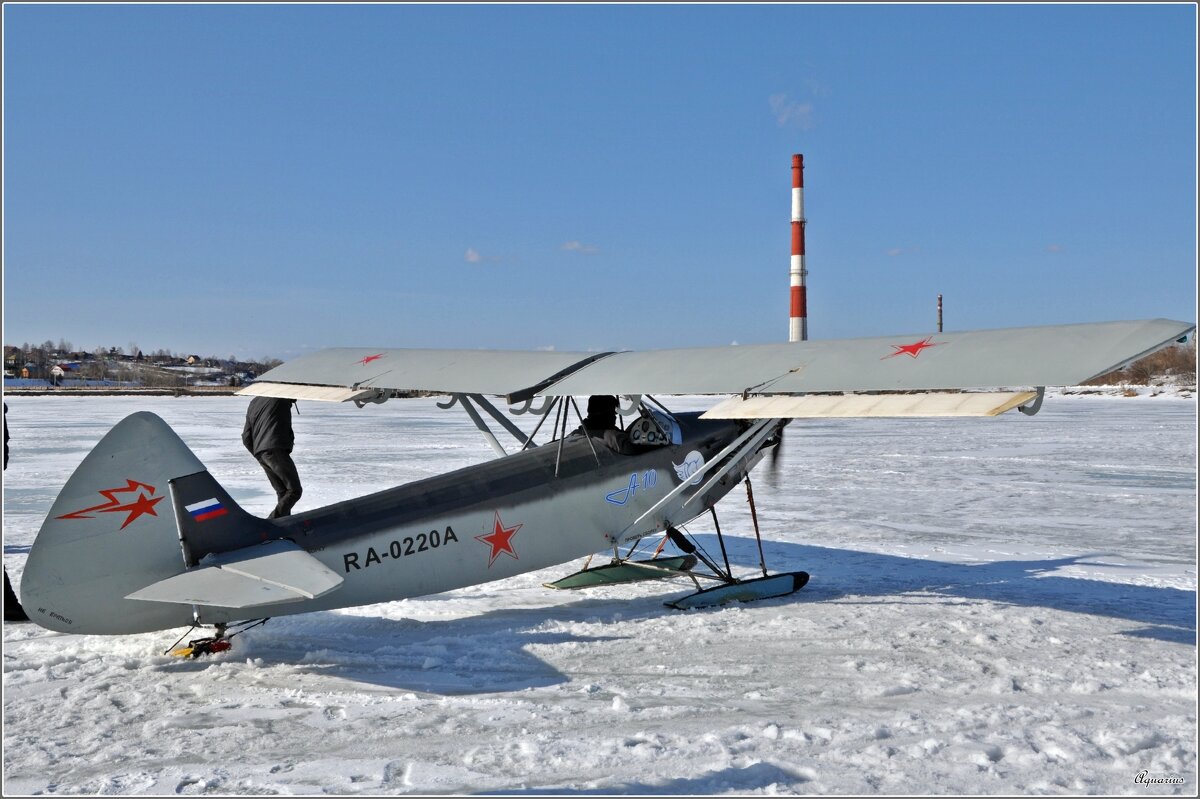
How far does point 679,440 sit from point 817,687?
292 centimetres

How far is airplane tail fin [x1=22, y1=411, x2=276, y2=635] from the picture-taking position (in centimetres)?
477

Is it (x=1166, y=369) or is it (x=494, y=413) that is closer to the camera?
(x=494, y=413)

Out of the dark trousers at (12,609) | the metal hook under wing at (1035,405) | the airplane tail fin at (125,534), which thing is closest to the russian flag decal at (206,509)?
the airplane tail fin at (125,534)

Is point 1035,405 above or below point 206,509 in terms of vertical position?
above

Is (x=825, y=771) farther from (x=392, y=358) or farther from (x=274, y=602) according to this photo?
(x=392, y=358)

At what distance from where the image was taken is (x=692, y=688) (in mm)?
4832

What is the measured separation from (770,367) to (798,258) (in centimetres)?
1823

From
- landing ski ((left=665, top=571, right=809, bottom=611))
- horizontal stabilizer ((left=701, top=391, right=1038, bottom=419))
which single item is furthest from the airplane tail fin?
landing ski ((left=665, top=571, right=809, bottom=611))

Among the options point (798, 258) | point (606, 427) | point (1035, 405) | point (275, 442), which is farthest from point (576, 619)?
point (798, 258)

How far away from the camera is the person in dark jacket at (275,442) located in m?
7.86

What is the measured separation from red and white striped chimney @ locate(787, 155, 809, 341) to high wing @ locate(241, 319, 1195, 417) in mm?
16187

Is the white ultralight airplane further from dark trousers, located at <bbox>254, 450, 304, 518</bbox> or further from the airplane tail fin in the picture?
dark trousers, located at <bbox>254, 450, 304, 518</bbox>

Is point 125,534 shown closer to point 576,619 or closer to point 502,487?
point 502,487

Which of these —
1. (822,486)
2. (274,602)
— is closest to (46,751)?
(274,602)
